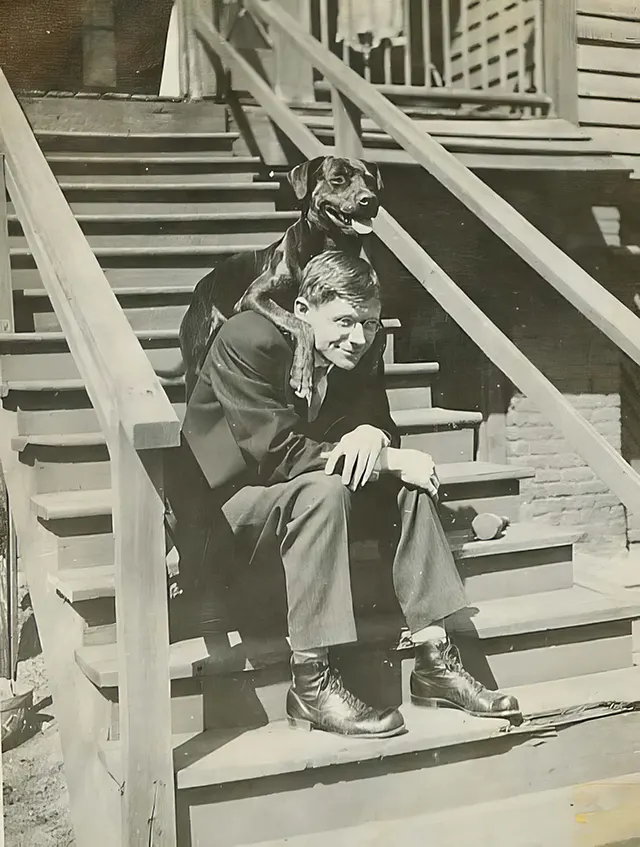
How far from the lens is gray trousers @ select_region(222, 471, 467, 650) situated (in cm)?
146

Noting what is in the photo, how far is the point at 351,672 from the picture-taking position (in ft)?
5.15

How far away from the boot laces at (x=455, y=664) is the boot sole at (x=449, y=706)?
0.04 m

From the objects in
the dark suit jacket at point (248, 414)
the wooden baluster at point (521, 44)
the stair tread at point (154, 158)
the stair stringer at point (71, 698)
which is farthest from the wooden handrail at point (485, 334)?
the stair stringer at point (71, 698)

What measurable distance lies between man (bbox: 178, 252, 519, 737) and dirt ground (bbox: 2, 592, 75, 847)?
0.47 metres

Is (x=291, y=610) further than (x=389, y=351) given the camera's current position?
No

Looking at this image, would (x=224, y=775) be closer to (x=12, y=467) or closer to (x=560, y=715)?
(x=560, y=715)

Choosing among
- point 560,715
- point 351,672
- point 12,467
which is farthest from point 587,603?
point 12,467

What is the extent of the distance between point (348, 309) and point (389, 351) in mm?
462

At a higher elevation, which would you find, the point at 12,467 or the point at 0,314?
the point at 0,314

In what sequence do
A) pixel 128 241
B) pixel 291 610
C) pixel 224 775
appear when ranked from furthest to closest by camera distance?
pixel 128 241 → pixel 291 610 → pixel 224 775

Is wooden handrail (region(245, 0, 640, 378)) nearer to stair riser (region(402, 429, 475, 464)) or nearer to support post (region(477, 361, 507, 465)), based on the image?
stair riser (region(402, 429, 475, 464))

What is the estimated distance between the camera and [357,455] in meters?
1.53

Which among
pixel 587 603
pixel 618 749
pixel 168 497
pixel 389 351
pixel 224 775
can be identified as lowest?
pixel 618 749

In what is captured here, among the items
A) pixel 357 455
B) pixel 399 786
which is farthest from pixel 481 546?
pixel 399 786
